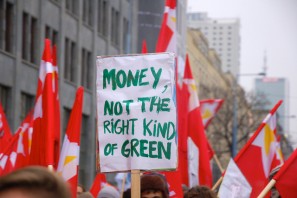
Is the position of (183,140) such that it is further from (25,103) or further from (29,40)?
(29,40)

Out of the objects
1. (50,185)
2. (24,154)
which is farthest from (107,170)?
(50,185)

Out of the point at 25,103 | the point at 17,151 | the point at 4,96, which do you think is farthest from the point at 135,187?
the point at 25,103

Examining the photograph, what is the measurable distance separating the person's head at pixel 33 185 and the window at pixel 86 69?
35.4 m

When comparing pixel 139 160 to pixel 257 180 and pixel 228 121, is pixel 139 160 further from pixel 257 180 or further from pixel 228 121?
pixel 228 121

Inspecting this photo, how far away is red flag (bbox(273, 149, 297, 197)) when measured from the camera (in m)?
7.62

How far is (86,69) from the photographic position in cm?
3781

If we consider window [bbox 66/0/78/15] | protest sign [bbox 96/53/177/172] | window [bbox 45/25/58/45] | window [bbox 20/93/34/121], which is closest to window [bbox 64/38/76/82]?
window [bbox 66/0/78/15]

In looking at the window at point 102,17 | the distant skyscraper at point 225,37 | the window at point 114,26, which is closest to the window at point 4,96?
the window at point 102,17

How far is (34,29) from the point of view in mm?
31031

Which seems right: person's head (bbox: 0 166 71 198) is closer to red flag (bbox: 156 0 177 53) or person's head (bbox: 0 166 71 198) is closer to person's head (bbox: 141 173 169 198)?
person's head (bbox: 141 173 169 198)

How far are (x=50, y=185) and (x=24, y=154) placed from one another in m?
8.03

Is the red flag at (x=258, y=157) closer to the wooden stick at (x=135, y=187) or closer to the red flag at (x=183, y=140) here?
the red flag at (x=183, y=140)

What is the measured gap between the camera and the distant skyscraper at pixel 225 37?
561ft

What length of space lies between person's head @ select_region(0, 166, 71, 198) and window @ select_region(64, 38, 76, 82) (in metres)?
32.6
